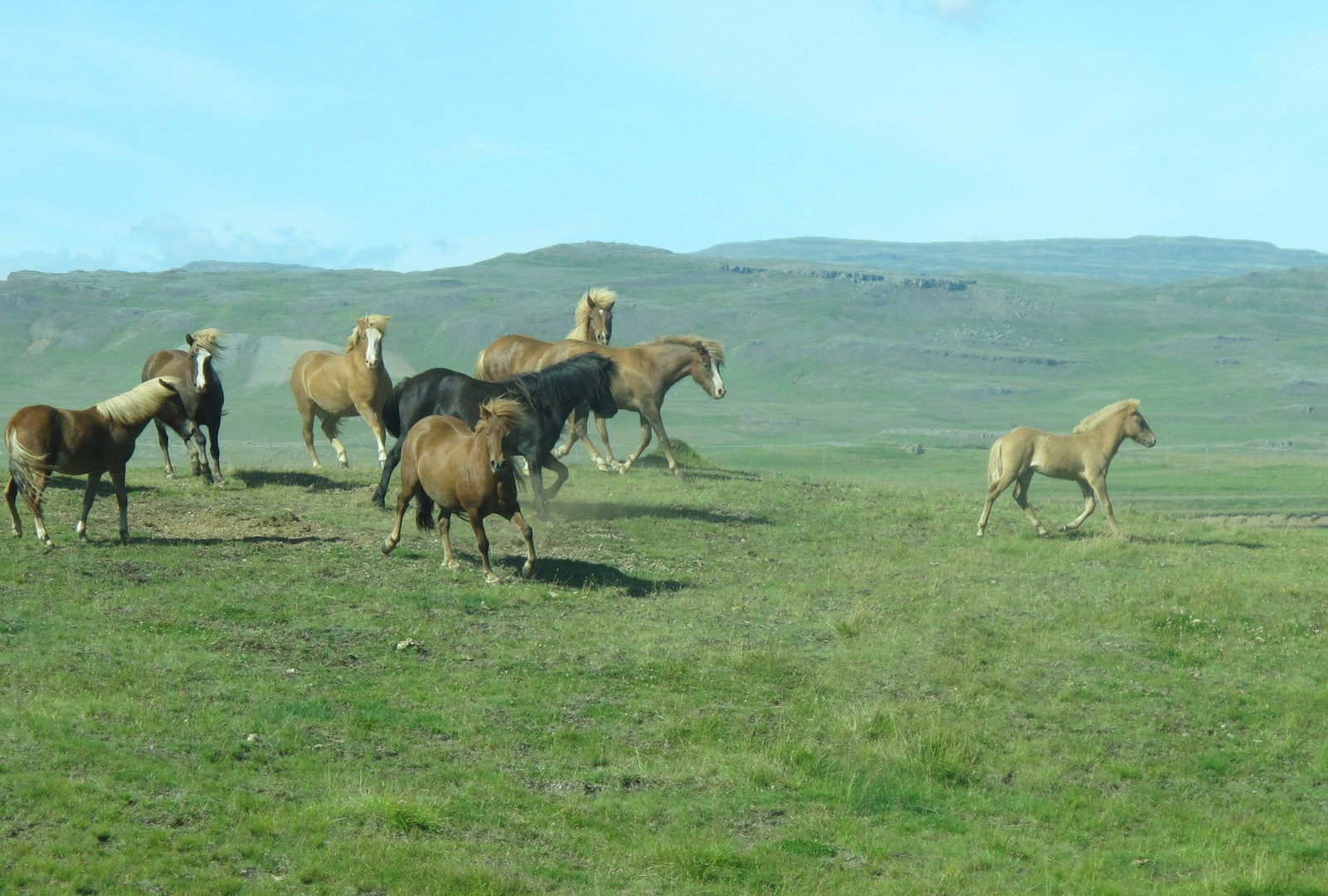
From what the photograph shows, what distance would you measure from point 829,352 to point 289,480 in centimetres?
12412

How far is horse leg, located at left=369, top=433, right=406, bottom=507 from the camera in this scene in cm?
1730

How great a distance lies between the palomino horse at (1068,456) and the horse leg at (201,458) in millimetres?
11519

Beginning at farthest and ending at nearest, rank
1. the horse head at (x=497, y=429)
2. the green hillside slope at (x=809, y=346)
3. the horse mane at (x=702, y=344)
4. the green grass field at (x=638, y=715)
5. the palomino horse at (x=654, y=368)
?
the green hillside slope at (x=809, y=346) < the horse mane at (x=702, y=344) < the palomino horse at (x=654, y=368) < the horse head at (x=497, y=429) < the green grass field at (x=638, y=715)

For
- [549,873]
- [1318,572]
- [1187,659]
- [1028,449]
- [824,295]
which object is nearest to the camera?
[549,873]

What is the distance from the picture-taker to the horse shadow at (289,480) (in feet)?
→ 65.0

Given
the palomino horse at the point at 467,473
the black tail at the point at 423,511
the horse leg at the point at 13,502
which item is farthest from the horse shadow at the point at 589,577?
the horse leg at the point at 13,502

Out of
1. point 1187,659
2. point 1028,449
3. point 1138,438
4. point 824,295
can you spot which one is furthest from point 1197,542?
point 824,295

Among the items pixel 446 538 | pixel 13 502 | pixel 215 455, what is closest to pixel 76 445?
pixel 13 502

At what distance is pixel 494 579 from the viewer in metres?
13.9

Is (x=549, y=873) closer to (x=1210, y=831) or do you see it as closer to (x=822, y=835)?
(x=822, y=835)

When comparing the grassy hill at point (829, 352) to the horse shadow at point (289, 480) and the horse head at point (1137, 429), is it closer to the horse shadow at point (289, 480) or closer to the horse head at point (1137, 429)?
the horse shadow at point (289, 480)

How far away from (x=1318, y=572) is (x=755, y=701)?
1081 cm

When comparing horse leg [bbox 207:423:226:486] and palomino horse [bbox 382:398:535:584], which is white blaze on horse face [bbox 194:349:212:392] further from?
palomino horse [bbox 382:398:535:584]

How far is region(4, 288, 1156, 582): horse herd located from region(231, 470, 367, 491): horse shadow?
554mm
